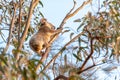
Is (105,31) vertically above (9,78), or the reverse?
(105,31)

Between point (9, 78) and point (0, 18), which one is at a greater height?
point (0, 18)

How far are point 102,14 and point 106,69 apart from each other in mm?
485

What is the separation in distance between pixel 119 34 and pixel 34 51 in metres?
0.71

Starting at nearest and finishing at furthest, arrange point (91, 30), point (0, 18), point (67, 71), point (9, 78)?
point (9, 78) < point (67, 71) < point (91, 30) < point (0, 18)

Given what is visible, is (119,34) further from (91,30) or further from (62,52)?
(62,52)

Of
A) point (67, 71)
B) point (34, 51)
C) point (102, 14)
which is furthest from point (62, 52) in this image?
point (102, 14)

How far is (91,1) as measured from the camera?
3.03 m

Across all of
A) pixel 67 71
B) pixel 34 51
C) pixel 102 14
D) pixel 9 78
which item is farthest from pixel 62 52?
pixel 9 78

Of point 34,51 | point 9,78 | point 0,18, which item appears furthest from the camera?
point 0,18

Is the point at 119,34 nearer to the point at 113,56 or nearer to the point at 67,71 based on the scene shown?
the point at 113,56

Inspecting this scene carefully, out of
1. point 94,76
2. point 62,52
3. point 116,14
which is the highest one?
point 116,14

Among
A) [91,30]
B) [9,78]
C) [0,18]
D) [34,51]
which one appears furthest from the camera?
[0,18]

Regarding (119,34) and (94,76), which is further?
(94,76)

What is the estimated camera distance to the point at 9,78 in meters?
1.36
